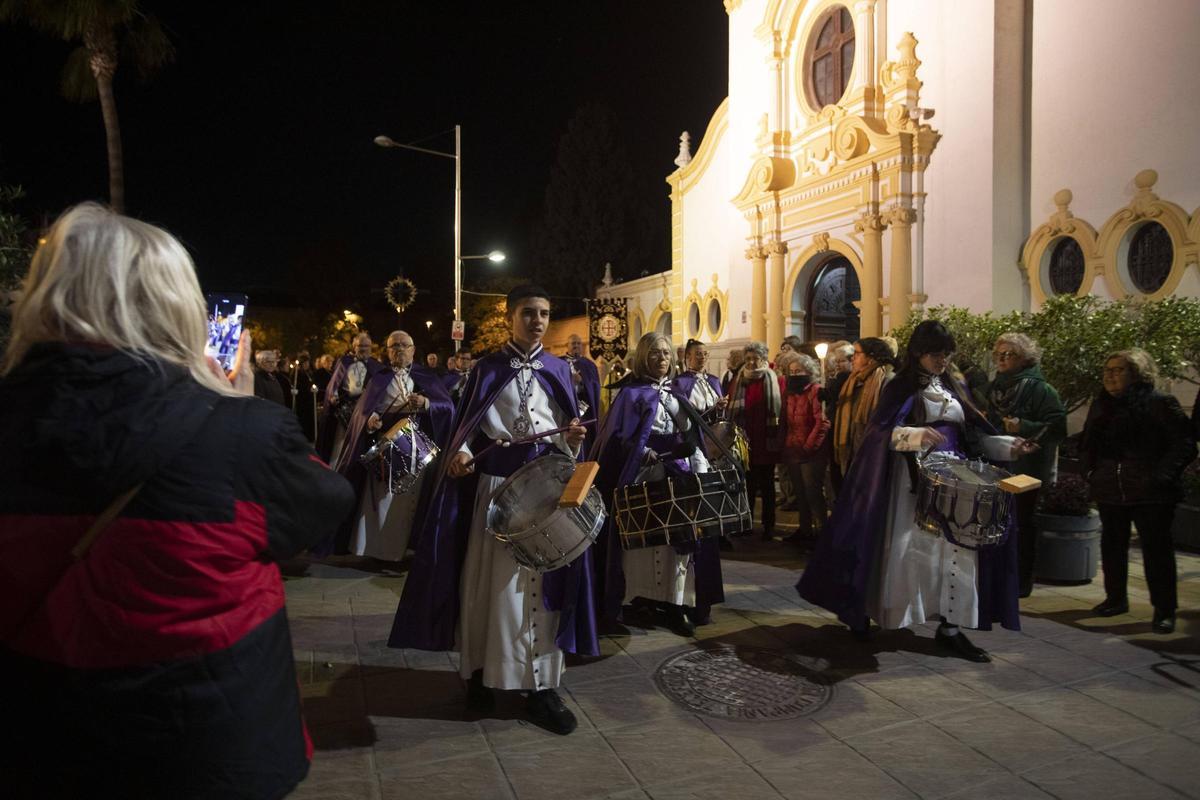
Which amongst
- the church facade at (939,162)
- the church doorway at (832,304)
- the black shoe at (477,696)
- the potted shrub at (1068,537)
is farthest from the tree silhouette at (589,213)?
the black shoe at (477,696)

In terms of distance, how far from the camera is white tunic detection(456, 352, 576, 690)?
4160 millimetres

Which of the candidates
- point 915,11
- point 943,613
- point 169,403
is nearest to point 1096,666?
point 943,613

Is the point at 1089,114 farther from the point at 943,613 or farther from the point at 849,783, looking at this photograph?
the point at 849,783

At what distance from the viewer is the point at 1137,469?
587 centimetres

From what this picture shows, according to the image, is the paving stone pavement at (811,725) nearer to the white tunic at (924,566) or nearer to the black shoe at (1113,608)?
the black shoe at (1113,608)

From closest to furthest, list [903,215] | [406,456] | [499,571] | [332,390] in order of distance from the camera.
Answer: [499,571], [406,456], [332,390], [903,215]

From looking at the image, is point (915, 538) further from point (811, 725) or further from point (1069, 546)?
point (1069, 546)

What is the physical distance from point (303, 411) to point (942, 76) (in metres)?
13.6

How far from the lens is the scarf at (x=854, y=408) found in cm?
777

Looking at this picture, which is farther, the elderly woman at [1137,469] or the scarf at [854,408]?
the scarf at [854,408]

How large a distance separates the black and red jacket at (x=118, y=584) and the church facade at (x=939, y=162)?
42.5 feet

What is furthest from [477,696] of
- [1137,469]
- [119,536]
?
[1137,469]

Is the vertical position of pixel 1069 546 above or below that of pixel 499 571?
below

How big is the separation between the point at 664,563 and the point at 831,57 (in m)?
16.4
